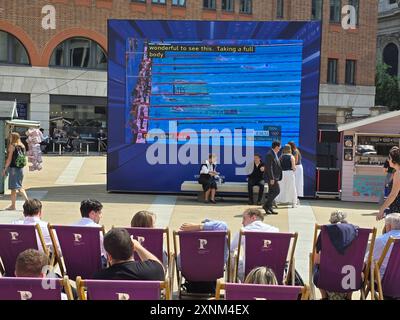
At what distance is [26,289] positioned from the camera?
416 centimetres

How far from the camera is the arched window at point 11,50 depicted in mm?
35719

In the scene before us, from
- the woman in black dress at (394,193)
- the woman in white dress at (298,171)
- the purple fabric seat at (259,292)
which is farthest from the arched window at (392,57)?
the purple fabric seat at (259,292)

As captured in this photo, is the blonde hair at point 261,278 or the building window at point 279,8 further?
the building window at point 279,8

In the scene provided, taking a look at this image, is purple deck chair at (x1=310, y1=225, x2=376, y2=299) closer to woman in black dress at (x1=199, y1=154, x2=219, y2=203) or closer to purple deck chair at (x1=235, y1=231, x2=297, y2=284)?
purple deck chair at (x1=235, y1=231, x2=297, y2=284)

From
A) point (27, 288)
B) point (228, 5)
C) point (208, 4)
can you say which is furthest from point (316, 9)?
point (27, 288)

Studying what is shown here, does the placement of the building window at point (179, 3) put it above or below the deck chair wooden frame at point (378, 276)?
above

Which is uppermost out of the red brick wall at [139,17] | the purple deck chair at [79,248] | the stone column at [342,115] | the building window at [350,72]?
the red brick wall at [139,17]

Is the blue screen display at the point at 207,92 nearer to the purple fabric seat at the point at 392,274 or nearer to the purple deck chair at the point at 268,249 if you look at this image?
the purple deck chair at the point at 268,249

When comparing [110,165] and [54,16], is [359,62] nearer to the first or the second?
[54,16]

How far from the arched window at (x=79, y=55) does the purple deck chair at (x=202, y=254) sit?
3215 centimetres

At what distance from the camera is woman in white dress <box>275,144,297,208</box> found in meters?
15.0
